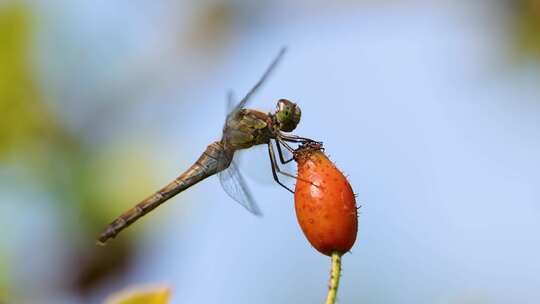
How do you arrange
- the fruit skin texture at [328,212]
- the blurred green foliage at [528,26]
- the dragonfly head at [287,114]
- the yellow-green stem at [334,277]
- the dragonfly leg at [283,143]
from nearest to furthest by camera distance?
the yellow-green stem at [334,277], the fruit skin texture at [328,212], the dragonfly leg at [283,143], the dragonfly head at [287,114], the blurred green foliage at [528,26]

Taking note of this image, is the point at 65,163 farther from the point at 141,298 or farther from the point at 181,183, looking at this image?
the point at 141,298

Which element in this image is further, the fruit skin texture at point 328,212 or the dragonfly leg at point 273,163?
the dragonfly leg at point 273,163

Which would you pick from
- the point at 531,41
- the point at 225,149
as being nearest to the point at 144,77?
the point at 225,149

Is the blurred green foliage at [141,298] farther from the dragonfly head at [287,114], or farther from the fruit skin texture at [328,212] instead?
the dragonfly head at [287,114]

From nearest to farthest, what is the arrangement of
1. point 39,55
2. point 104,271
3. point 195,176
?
point 104,271 < point 195,176 < point 39,55

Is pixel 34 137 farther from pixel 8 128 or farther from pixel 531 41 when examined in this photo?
pixel 531 41

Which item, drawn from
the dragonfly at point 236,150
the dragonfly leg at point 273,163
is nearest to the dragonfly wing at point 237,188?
the dragonfly at point 236,150
